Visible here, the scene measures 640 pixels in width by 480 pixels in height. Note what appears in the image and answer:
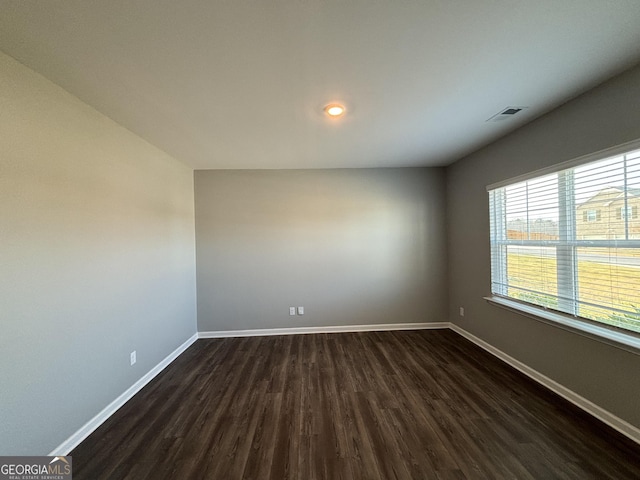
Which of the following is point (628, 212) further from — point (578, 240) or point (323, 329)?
point (323, 329)

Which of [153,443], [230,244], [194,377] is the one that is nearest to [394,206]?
[230,244]

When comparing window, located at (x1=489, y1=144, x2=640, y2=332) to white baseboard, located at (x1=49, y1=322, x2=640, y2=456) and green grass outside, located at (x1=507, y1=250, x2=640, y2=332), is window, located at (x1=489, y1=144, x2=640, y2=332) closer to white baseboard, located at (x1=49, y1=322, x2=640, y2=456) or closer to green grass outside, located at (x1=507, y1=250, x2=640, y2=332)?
green grass outside, located at (x1=507, y1=250, x2=640, y2=332)

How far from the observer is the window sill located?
1.68m

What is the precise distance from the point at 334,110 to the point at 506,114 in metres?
1.56

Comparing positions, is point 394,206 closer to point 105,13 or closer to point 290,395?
point 290,395

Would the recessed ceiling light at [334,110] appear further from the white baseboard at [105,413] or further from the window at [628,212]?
the white baseboard at [105,413]

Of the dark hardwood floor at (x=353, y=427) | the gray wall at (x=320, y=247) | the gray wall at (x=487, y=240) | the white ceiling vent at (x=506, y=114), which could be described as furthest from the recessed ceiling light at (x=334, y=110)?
the dark hardwood floor at (x=353, y=427)

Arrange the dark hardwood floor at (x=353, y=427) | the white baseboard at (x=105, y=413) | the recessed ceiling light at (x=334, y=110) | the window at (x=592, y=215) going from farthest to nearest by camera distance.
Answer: the recessed ceiling light at (x=334, y=110)
the window at (x=592, y=215)
the white baseboard at (x=105, y=413)
the dark hardwood floor at (x=353, y=427)

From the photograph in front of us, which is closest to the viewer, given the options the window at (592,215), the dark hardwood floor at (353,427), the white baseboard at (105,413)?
the dark hardwood floor at (353,427)

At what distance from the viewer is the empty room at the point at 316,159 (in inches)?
52.8

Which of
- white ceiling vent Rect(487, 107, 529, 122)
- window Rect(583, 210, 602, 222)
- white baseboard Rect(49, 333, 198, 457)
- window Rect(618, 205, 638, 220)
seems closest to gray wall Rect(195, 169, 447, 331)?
white baseboard Rect(49, 333, 198, 457)

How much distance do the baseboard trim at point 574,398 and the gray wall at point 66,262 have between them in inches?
151

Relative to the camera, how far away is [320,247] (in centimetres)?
388

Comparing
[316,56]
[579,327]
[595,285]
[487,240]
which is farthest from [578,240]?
[316,56]
